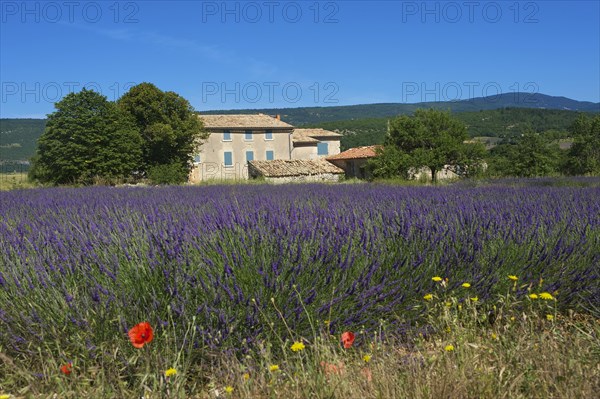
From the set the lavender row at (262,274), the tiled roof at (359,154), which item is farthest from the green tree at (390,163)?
the lavender row at (262,274)

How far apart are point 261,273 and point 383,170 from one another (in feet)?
94.2

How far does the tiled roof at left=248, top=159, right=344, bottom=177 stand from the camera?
37066 millimetres

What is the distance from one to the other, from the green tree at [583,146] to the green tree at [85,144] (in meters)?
31.8

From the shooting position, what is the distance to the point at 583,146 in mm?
43000

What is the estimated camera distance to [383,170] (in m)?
30.6

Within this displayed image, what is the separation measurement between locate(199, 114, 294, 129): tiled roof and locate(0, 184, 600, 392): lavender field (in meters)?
Result: 40.0

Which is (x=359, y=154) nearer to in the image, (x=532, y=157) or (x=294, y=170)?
(x=294, y=170)

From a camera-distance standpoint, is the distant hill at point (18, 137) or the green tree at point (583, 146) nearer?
the green tree at point (583, 146)

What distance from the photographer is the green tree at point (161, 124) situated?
33.4 meters

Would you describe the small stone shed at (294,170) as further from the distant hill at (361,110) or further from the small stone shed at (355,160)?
the distant hill at (361,110)

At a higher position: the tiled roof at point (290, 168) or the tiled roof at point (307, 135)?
the tiled roof at point (307, 135)

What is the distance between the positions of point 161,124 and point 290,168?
9609mm

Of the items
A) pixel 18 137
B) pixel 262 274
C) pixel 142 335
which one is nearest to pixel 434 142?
pixel 262 274

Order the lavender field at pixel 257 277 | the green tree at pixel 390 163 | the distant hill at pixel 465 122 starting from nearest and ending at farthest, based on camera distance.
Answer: the lavender field at pixel 257 277
the green tree at pixel 390 163
the distant hill at pixel 465 122
